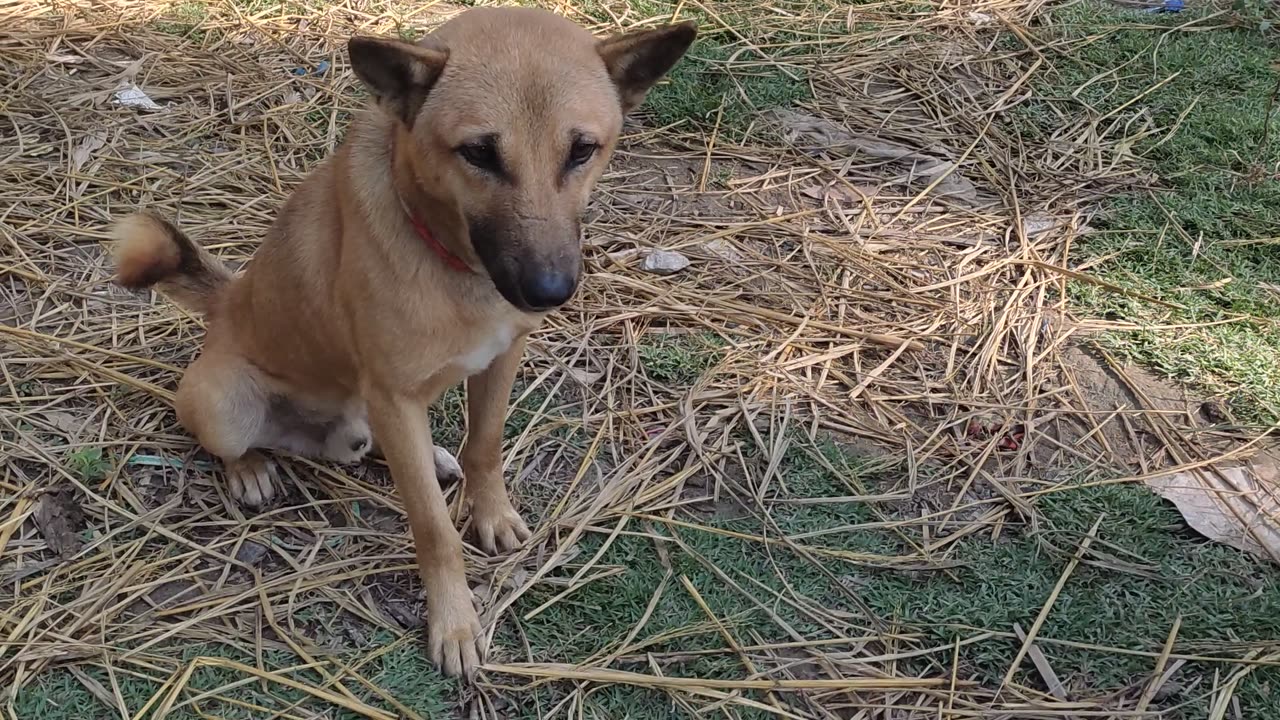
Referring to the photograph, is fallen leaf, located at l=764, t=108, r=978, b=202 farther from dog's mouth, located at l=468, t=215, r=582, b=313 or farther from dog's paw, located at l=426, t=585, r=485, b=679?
dog's paw, located at l=426, t=585, r=485, b=679

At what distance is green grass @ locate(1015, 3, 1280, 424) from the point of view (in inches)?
135

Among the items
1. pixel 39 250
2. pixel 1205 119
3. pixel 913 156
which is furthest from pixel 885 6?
pixel 39 250

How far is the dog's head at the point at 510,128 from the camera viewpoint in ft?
6.73

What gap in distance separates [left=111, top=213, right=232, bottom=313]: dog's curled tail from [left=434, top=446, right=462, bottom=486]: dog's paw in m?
0.85

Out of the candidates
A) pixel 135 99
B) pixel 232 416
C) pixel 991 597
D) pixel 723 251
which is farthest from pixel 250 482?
pixel 135 99

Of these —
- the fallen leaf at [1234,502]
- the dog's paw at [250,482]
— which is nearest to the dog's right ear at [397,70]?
the dog's paw at [250,482]

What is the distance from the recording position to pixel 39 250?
362 cm

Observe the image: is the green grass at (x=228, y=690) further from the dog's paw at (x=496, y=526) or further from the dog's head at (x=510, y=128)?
the dog's head at (x=510, y=128)

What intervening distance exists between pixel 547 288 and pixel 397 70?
1.91ft

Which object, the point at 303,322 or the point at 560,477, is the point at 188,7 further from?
the point at 560,477

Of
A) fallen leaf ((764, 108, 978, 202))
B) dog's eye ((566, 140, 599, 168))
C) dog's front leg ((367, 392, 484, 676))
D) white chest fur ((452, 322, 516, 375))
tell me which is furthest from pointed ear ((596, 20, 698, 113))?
fallen leaf ((764, 108, 978, 202))

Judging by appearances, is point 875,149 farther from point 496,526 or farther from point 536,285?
point 536,285

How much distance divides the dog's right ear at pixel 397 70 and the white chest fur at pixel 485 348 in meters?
0.52

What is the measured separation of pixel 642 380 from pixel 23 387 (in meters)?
1.99
